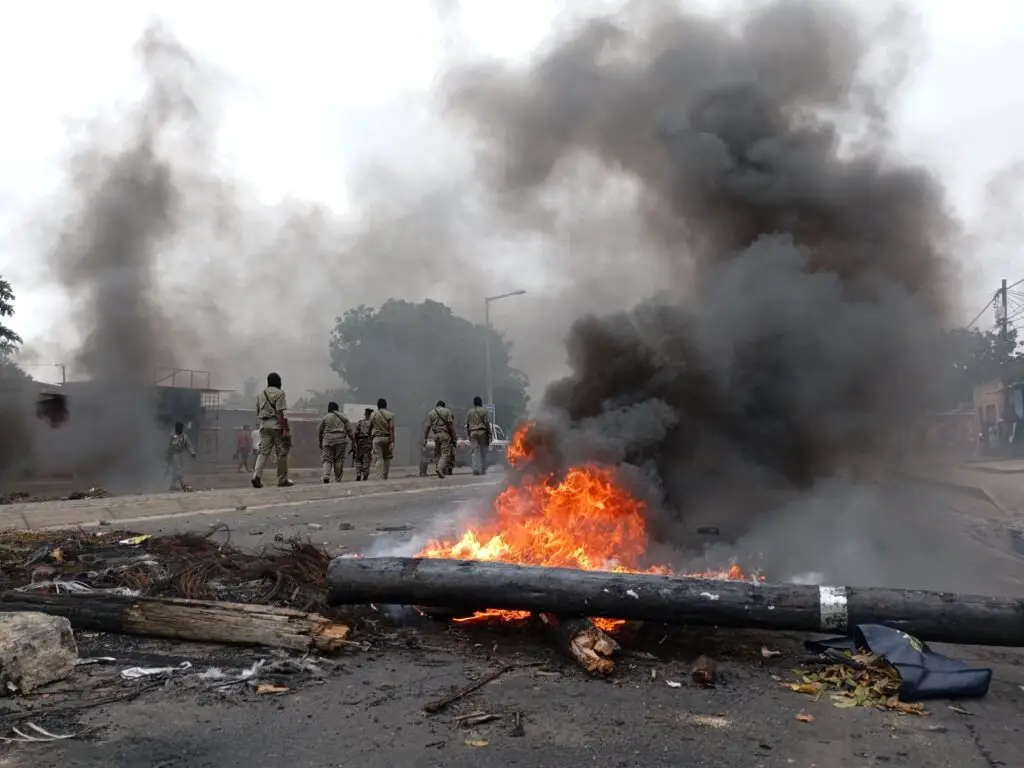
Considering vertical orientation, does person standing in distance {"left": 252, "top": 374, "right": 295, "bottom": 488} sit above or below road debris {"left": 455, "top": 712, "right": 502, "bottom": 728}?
above

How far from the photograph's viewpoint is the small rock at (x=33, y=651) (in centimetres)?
382

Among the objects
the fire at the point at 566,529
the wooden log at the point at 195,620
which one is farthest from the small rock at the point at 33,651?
the fire at the point at 566,529

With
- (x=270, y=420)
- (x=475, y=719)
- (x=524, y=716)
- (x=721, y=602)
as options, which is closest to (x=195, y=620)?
(x=475, y=719)

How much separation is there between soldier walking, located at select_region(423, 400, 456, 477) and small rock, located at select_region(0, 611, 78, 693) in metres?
12.5

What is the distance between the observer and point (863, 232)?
379 inches

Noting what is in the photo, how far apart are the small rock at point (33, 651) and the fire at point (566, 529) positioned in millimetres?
2586

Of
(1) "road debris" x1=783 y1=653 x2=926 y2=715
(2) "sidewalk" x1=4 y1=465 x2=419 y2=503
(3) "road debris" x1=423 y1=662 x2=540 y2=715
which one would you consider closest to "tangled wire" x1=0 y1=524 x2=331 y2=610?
(3) "road debris" x1=423 y1=662 x2=540 y2=715

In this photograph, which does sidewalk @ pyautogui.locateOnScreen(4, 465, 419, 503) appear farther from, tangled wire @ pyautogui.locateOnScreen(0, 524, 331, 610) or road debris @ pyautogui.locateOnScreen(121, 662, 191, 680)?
road debris @ pyautogui.locateOnScreen(121, 662, 191, 680)

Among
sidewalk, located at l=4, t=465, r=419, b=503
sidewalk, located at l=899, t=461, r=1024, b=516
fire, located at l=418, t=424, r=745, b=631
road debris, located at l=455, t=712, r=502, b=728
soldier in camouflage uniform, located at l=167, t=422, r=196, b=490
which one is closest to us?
road debris, located at l=455, t=712, r=502, b=728

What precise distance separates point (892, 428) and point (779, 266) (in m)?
2.92

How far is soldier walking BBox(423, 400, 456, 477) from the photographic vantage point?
1672 centimetres

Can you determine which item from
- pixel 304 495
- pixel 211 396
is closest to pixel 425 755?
pixel 304 495

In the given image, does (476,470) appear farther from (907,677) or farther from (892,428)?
(907,677)

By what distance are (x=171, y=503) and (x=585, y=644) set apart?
8183 millimetres
